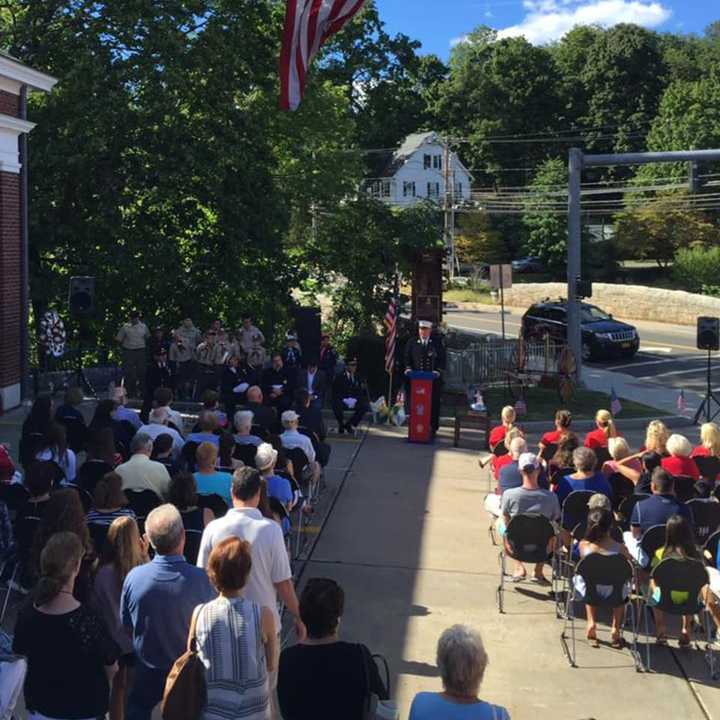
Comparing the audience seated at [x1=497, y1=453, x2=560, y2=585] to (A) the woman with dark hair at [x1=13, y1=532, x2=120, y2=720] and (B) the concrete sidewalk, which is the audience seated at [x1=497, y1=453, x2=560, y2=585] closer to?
(B) the concrete sidewalk

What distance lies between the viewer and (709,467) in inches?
379

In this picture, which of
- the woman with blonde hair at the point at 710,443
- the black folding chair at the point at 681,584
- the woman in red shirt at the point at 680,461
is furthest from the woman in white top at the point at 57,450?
the woman with blonde hair at the point at 710,443

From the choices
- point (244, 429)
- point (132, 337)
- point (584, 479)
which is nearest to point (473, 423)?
point (244, 429)

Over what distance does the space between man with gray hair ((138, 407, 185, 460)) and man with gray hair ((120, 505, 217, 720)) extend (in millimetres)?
4276

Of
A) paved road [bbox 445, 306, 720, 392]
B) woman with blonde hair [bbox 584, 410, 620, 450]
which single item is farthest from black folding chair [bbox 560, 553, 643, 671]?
paved road [bbox 445, 306, 720, 392]

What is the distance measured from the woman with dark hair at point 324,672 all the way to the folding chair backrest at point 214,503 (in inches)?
130

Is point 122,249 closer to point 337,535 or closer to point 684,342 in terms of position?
point 337,535

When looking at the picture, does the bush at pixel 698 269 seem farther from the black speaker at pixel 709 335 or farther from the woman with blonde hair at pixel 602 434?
the woman with blonde hair at pixel 602 434

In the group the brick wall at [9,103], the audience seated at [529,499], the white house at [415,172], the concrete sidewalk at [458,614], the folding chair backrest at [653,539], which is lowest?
the concrete sidewalk at [458,614]

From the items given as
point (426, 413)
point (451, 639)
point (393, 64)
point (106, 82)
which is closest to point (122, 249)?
point (106, 82)

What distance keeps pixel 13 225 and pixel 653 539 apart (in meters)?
13.5

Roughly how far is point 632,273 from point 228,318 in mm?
40421

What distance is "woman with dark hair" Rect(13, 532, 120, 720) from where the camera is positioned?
14.1 ft

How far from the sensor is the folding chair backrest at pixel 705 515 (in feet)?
27.2
